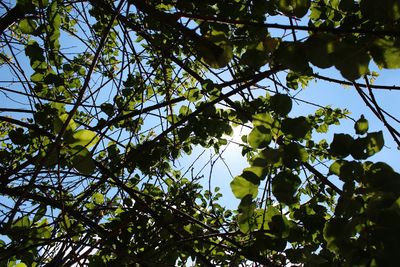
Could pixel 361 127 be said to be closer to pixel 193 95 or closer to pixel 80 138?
pixel 80 138

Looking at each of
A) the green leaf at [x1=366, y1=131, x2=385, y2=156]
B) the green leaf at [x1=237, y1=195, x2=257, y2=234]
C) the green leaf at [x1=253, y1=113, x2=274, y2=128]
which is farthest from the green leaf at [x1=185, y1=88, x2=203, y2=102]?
the green leaf at [x1=366, y1=131, x2=385, y2=156]

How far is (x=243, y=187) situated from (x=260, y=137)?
0.51 feet

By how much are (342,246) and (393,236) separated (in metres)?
0.16

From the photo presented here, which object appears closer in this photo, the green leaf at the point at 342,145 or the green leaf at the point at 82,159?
the green leaf at the point at 342,145

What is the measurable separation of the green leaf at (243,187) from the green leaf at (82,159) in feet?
1.50

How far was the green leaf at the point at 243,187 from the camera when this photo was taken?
3.25ft

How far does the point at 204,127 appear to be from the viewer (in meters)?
1.97

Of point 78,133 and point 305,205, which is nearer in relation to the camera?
point 78,133

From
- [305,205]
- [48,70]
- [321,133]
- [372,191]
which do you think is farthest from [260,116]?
[321,133]

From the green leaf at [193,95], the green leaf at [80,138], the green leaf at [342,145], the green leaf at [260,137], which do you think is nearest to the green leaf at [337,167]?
the green leaf at [342,145]

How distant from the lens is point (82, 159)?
3.66ft

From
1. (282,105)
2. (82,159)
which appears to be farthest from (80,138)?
(282,105)

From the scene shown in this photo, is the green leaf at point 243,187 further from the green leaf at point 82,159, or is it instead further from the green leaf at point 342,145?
the green leaf at point 82,159

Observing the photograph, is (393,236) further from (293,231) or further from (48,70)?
(48,70)
